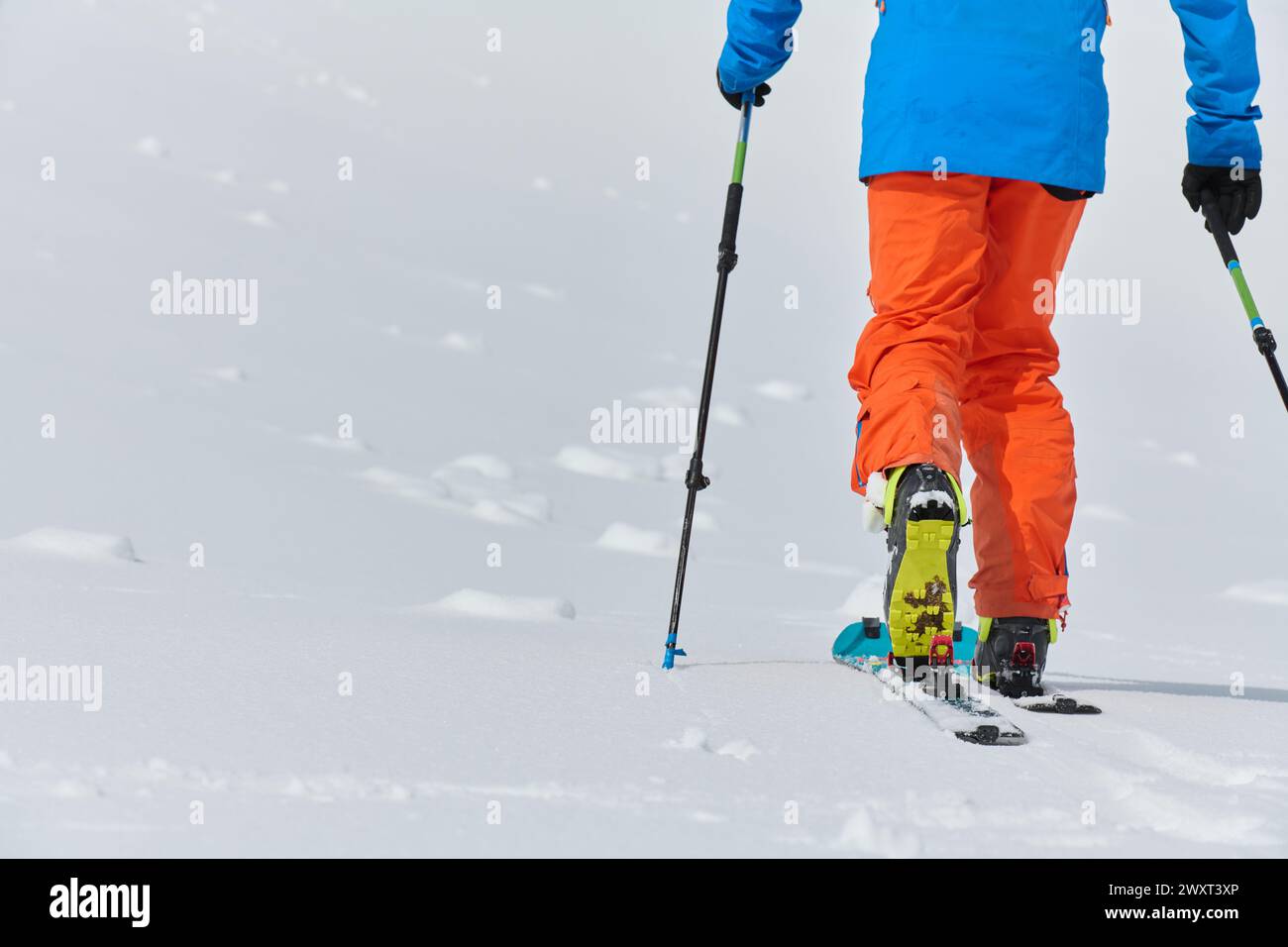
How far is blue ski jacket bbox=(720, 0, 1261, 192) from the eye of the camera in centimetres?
239

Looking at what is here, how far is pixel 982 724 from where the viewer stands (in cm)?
191

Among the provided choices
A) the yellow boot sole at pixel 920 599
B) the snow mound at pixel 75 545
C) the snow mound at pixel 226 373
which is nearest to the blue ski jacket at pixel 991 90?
the yellow boot sole at pixel 920 599

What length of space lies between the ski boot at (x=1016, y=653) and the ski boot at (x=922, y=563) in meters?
0.38

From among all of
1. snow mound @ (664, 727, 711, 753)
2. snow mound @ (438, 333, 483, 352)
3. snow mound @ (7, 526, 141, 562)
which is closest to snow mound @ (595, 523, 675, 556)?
snow mound @ (7, 526, 141, 562)

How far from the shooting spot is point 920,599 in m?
2.20

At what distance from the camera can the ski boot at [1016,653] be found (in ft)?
8.29

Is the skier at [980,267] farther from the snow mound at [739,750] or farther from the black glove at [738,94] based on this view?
the snow mound at [739,750]

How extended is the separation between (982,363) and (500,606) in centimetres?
116

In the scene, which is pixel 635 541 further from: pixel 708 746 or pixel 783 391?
pixel 708 746

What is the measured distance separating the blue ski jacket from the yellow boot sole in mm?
712

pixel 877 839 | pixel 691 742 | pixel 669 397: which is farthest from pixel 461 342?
pixel 877 839

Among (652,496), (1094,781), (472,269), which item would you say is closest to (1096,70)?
(1094,781)

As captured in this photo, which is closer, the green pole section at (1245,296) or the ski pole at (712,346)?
the ski pole at (712,346)
